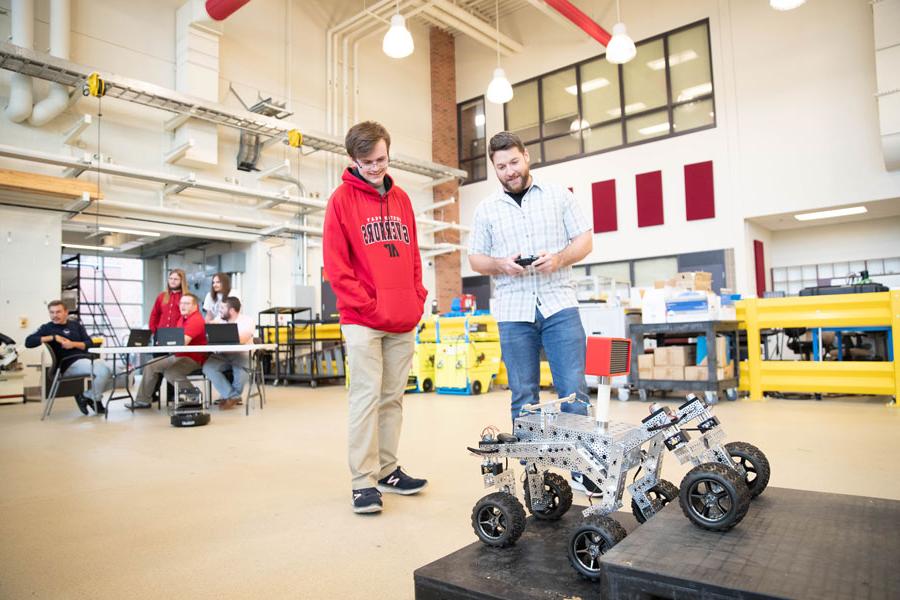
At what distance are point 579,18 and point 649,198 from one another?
3524 mm

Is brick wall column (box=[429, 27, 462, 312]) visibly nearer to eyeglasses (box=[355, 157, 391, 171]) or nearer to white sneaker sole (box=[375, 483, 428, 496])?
white sneaker sole (box=[375, 483, 428, 496])

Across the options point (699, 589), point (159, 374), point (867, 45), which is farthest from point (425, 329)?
point (867, 45)

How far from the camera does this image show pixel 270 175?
10.0m

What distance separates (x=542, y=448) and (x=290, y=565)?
0.80 meters

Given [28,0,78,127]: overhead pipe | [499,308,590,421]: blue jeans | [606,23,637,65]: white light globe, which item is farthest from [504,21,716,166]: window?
[499,308,590,421]: blue jeans

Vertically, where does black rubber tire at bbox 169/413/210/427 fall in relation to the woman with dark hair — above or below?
below

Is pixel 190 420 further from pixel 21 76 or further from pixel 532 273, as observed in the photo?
pixel 21 76

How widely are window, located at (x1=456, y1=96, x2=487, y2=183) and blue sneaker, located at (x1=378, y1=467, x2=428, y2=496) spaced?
11.8 m

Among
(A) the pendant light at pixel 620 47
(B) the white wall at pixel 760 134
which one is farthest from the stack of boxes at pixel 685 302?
(B) the white wall at pixel 760 134

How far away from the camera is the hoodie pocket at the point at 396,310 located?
2.18 metres

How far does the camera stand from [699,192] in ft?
34.1

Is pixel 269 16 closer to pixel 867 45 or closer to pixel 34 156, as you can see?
pixel 34 156

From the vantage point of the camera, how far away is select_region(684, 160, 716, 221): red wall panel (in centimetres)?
1029

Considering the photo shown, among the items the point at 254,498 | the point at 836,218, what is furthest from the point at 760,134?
the point at 254,498
